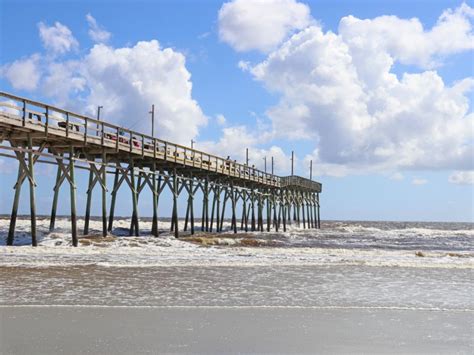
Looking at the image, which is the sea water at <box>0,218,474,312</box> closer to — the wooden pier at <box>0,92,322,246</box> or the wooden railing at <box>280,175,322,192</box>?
the wooden pier at <box>0,92,322,246</box>

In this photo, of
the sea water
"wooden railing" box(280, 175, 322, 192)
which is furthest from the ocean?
"wooden railing" box(280, 175, 322, 192)

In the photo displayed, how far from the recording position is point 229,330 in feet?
21.0

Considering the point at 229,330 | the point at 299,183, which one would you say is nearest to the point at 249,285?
the point at 229,330

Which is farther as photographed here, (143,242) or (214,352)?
(143,242)

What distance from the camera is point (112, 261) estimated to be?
15273mm

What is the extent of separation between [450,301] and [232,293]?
11.8ft

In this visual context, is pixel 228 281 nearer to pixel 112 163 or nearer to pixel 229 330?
pixel 229 330

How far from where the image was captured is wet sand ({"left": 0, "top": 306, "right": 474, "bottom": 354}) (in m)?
5.57

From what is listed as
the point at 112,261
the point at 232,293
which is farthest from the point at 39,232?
the point at 232,293

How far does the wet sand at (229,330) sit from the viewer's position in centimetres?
557

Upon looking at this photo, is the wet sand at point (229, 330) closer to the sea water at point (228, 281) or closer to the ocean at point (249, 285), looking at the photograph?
the ocean at point (249, 285)

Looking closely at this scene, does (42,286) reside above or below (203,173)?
below

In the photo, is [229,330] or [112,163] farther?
[112,163]

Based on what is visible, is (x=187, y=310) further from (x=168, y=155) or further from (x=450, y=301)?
(x=168, y=155)
